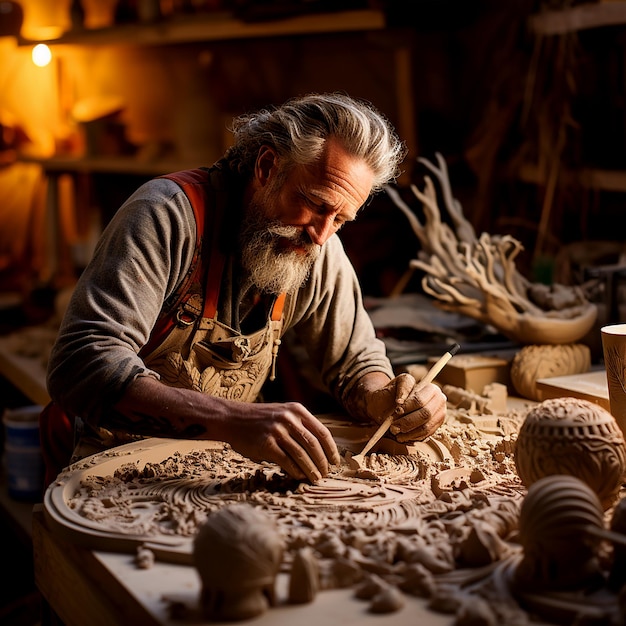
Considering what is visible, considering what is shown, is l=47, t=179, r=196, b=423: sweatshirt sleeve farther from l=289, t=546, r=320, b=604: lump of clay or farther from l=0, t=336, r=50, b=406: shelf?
l=0, t=336, r=50, b=406: shelf

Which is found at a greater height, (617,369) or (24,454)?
(617,369)

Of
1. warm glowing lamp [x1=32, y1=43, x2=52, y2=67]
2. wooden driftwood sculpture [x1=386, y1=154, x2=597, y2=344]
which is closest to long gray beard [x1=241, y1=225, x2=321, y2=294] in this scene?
wooden driftwood sculpture [x1=386, y1=154, x2=597, y2=344]

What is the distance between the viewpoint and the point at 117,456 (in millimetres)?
2100

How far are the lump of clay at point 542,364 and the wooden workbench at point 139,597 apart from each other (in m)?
1.44

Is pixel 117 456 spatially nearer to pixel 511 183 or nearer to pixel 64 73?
pixel 511 183

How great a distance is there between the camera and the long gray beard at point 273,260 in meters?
2.32

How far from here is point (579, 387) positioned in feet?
8.27

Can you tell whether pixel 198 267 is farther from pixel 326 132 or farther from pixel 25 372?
pixel 25 372

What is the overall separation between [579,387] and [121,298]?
1.25 m

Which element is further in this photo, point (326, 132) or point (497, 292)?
point (497, 292)

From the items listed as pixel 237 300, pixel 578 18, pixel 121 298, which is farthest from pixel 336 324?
pixel 578 18

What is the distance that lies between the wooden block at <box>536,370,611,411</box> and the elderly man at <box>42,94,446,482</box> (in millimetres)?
442

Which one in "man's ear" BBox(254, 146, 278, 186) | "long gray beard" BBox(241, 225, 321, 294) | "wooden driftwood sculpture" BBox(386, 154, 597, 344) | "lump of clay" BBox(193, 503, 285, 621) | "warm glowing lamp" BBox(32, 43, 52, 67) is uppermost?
"warm glowing lamp" BBox(32, 43, 52, 67)

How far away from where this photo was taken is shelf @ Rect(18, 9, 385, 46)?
3830 mm
